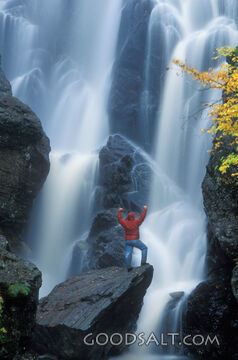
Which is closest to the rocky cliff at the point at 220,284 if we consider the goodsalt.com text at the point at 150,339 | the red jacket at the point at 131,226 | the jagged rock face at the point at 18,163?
the goodsalt.com text at the point at 150,339

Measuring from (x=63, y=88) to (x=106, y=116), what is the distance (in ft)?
26.4

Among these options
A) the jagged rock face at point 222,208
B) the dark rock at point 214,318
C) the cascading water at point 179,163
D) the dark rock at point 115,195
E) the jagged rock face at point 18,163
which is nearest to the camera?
the dark rock at point 214,318

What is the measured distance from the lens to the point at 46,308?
867cm

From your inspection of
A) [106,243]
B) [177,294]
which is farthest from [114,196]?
[177,294]

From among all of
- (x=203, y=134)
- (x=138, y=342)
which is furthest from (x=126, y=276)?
(x=203, y=134)

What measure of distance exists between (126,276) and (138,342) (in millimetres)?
2173

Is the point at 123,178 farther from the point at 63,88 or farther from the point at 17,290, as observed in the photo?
the point at 63,88

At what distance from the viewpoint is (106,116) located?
81.6 ft

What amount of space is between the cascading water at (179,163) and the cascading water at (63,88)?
15.2ft

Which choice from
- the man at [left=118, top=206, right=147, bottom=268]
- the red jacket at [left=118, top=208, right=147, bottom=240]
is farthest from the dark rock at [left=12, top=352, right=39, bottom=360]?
the red jacket at [left=118, top=208, right=147, bottom=240]

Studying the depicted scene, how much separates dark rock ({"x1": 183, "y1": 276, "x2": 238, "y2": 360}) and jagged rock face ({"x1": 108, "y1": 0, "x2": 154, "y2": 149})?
1393cm

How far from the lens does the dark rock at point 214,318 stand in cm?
773

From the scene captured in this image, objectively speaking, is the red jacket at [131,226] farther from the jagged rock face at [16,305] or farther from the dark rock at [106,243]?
the dark rock at [106,243]

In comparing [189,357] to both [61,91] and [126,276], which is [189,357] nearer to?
[126,276]
